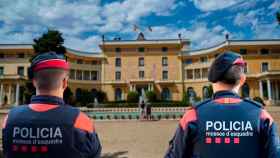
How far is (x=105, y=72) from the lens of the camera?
4275cm

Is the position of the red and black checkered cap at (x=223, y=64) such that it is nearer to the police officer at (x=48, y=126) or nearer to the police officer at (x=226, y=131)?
the police officer at (x=226, y=131)

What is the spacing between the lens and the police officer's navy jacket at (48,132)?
5.04 ft

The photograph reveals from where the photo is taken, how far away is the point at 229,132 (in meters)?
1.59

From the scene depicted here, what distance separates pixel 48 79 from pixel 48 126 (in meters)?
0.35

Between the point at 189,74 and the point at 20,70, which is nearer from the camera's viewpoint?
the point at 20,70

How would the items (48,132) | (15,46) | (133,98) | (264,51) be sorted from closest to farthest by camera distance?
1. (48,132)
2. (133,98)
3. (264,51)
4. (15,46)

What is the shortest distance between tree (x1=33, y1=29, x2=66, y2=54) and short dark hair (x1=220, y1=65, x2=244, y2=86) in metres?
25.7

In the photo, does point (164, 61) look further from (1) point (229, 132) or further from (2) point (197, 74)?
(1) point (229, 132)

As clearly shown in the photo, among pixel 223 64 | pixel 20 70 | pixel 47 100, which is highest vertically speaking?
pixel 20 70

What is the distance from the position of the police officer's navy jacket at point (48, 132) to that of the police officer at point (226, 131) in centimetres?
67

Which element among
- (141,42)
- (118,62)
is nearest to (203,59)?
(141,42)

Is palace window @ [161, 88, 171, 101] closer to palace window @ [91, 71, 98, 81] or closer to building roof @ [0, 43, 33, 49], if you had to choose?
palace window @ [91, 71, 98, 81]

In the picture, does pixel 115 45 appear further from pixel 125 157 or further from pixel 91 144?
pixel 91 144

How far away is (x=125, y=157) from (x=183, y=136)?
16.1 feet
